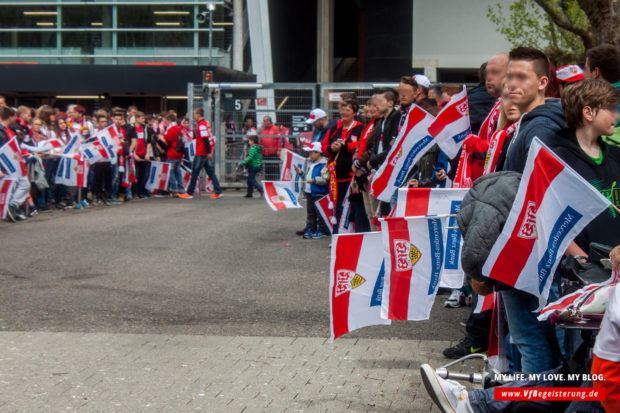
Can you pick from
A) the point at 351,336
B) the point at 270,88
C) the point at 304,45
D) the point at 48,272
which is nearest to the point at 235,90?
the point at 270,88

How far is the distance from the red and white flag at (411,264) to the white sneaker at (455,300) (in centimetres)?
262

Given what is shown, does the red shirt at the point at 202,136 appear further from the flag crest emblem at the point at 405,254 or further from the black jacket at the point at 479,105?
the flag crest emblem at the point at 405,254

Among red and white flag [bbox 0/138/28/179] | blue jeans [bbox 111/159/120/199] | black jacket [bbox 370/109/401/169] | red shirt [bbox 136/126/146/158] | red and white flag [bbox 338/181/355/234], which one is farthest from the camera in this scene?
red shirt [bbox 136/126/146/158]

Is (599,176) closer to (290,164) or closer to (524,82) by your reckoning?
(524,82)

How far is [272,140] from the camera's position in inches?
874

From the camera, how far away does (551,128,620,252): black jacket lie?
4281 millimetres

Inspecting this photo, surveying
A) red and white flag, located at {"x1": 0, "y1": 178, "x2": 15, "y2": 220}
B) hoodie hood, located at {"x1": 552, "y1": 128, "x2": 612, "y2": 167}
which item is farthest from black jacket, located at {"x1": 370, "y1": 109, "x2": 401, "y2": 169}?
red and white flag, located at {"x1": 0, "y1": 178, "x2": 15, "y2": 220}

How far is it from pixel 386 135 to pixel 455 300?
2.19m

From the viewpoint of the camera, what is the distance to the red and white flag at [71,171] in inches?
683

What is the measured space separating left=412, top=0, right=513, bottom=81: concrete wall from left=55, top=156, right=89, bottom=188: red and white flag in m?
25.4

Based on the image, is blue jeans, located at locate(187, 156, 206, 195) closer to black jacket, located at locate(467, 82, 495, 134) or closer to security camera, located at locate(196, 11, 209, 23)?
security camera, located at locate(196, 11, 209, 23)

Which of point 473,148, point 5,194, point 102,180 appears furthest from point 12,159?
point 473,148

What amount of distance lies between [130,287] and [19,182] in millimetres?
7037

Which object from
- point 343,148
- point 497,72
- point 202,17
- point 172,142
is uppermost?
point 202,17
